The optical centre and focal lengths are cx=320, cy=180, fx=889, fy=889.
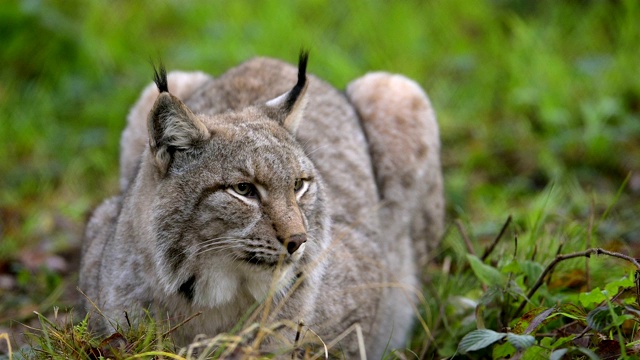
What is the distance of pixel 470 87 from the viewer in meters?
9.98

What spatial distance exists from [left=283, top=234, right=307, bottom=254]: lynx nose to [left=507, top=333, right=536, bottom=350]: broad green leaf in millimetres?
1073

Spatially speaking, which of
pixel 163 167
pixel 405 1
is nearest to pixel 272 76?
pixel 163 167

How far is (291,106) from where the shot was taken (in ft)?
16.7

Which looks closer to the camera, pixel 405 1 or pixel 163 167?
pixel 163 167

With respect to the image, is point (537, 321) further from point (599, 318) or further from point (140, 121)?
point (140, 121)

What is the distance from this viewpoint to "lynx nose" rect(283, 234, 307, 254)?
14.0ft

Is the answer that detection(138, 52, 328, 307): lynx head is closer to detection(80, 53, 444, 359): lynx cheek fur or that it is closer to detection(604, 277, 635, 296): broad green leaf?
detection(80, 53, 444, 359): lynx cheek fur

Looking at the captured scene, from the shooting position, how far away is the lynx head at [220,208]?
4328 millimetres

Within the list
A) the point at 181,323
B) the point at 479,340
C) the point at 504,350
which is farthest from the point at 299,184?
the point at 504,350

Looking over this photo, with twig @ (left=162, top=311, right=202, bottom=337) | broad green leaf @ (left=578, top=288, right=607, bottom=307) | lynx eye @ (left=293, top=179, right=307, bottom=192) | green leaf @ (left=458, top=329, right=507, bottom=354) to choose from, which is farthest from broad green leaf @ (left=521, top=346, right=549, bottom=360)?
twig @ (left=162, top=311, right=202, bottom=337)

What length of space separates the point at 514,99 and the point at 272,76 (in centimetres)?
367

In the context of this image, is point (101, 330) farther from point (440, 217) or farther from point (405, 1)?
point (405, 1)

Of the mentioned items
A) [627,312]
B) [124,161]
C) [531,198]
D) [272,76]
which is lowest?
[531,198]

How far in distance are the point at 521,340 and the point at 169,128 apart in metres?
1.98
